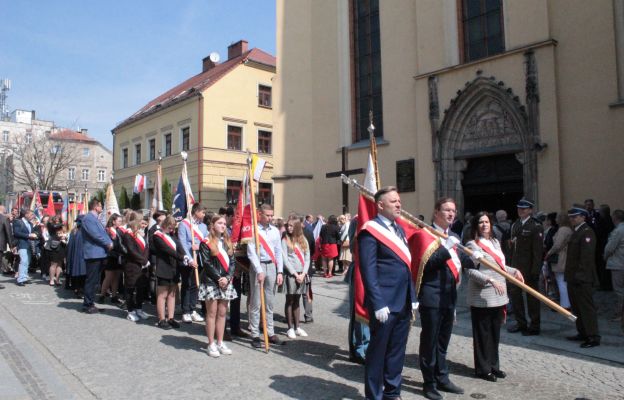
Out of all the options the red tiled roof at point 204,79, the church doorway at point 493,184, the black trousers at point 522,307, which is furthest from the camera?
the red tiled roof at point 204,79

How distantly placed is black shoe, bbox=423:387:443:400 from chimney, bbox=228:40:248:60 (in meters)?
35.3

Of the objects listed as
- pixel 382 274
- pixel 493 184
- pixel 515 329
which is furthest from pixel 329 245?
pixel 382 274

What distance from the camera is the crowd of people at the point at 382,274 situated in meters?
4.76

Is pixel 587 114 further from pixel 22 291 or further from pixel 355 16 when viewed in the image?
pixel 22 291

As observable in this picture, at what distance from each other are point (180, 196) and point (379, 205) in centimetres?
658

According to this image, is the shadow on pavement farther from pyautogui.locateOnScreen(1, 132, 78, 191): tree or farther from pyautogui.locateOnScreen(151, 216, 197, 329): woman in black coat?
pyautogui.locateOnScreen(1, 132, 78, 191): tree

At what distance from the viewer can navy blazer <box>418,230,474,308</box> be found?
5.20 m

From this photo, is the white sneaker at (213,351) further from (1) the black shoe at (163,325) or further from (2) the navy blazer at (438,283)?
(2) the navy blazer at (438,283)

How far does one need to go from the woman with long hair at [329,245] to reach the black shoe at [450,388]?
32.8 ft

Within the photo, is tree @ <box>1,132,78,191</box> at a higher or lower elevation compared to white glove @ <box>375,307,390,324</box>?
higher

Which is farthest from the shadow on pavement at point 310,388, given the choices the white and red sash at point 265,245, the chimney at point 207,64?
the chimney at point 207,64

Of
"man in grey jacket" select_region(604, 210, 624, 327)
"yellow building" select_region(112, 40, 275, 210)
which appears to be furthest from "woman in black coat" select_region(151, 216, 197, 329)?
"yellow building" select_region(112, 40, 275, 210)

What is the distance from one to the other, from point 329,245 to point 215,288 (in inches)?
346

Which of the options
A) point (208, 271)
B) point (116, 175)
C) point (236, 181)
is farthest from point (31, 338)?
point (116, 175)
